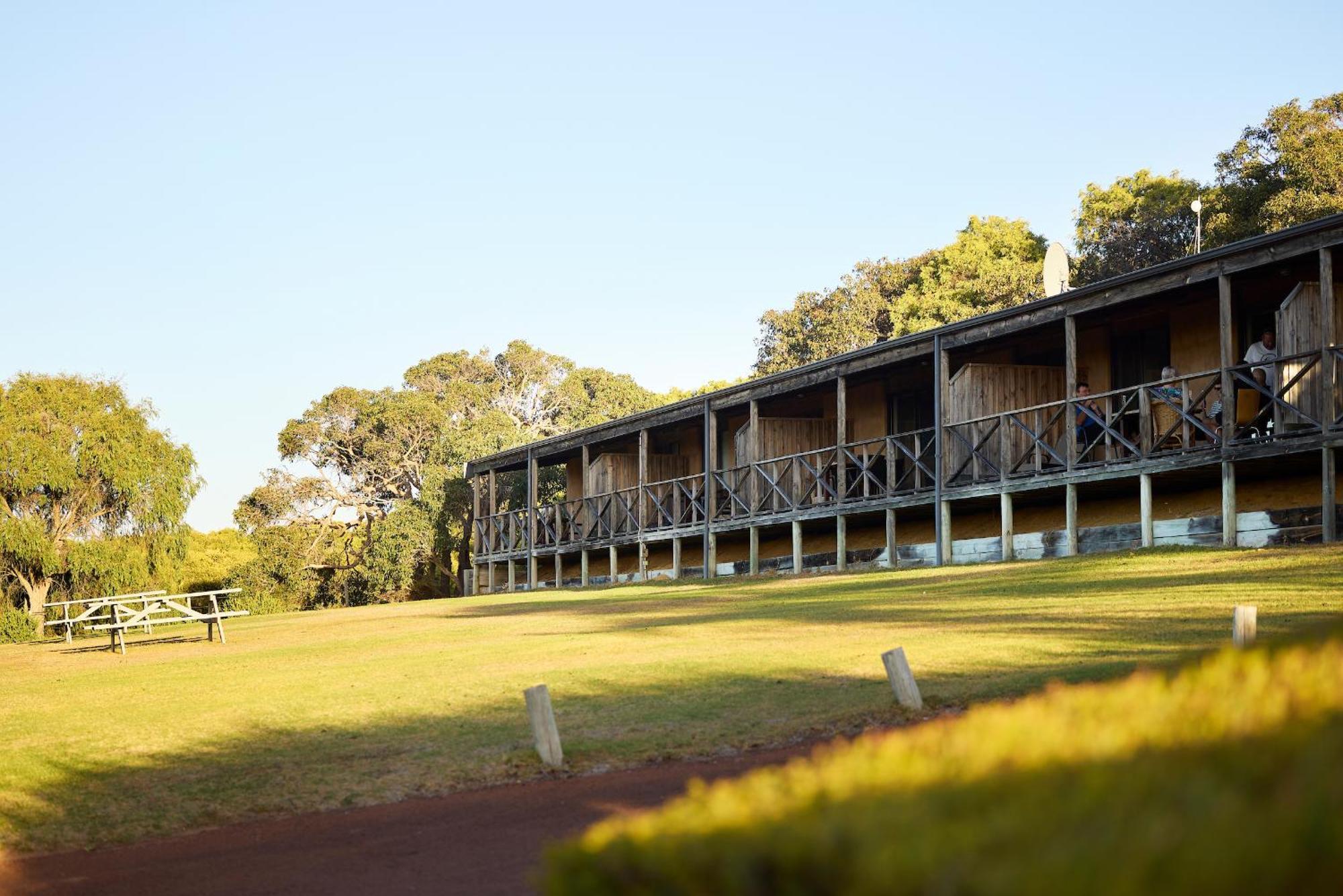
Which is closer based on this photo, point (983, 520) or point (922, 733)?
point (922, 733)

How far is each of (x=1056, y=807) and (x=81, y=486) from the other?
39.2 m

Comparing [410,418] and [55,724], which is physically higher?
[410,418]

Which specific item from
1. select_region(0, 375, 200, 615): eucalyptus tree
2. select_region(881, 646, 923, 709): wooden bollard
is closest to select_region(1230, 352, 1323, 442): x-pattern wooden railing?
select_region(881, 646, 923, 709): wooden bollard

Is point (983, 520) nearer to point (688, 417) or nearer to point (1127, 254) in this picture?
point (688, 417)

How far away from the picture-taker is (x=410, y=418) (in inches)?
2249

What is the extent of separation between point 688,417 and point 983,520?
8630 millimetres

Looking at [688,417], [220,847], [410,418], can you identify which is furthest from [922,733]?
[410,418]

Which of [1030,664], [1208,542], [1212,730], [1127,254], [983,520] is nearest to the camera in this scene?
[1212,730]

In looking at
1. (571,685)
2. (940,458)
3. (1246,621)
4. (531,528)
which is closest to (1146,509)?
(940,458)

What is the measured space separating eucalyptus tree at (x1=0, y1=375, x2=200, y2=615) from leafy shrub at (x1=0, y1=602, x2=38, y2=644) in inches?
80.3

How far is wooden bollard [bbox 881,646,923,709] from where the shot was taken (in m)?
9.33

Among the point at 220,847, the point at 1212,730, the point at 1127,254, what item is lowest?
the point at 220,847

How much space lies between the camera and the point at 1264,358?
17.0m

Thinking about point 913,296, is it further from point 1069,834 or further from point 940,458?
point 1069,834
